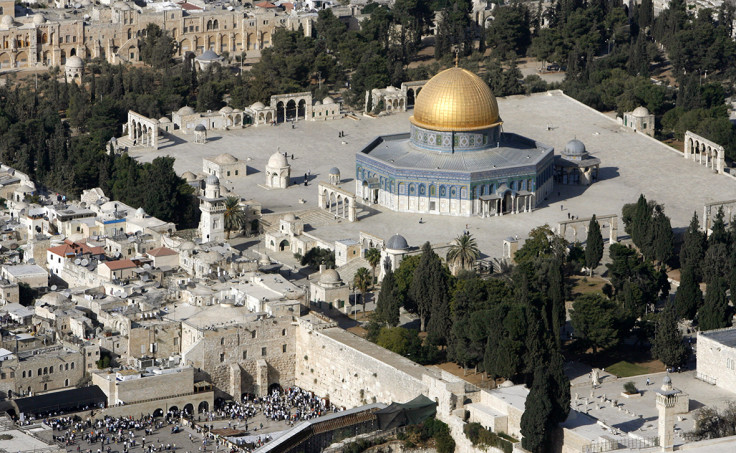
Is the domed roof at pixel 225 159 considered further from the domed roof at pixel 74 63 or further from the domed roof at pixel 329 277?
the domed roof at pixel 74 63

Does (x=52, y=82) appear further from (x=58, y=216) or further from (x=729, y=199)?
(x=729, y=199)

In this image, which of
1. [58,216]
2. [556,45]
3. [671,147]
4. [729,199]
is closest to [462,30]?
[556,45]

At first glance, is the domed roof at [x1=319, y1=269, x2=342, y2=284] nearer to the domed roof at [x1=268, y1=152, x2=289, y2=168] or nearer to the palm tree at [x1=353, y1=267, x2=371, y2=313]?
the palm tree at [x1=353, y1=267, x2=371, y2=313]

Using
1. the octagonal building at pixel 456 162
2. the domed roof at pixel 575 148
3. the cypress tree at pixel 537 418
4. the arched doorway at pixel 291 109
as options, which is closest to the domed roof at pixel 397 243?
the octagonal building at pixel 456 162

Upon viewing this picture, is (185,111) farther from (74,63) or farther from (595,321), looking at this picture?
(595,321)

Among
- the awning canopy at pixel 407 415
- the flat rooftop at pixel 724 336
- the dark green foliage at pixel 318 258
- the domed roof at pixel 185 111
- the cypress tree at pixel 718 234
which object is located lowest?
the awning canopy at pixel 407 415

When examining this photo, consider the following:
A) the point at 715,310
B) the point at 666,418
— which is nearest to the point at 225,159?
the point at 715,310

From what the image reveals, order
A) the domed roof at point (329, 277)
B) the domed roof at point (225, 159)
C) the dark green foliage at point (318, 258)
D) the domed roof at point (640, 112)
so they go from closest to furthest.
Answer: the domed roof at point (329, 277) < the dark green foliage at point (318, 258) < the domed roof at point (225, 159) < the domed roof at point (640, 112)
